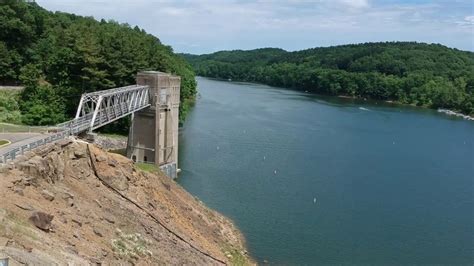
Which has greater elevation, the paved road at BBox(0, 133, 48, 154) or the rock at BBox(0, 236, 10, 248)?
the paved road at BBox(0, 133, 48, 154)

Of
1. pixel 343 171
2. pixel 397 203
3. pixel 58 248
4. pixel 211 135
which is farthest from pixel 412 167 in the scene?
pixel 58 248

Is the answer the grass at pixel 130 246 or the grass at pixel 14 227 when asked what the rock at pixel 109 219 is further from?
the grass at pixel 14 227

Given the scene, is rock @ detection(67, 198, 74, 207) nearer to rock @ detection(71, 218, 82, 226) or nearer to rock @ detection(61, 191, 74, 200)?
rock @ detection(61, 191, 74, 200)

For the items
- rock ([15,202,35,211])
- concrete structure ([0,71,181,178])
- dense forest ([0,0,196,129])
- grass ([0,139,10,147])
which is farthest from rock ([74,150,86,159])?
dense forest ([0,0,196,129])

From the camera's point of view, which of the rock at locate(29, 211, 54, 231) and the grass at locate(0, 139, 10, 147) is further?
the grass at locate(0, 139, 10, 147)

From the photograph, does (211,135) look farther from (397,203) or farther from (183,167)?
(397,203)

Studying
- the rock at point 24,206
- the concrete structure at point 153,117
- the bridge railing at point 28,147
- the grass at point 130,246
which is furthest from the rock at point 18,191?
the concrete structure at point 153,117

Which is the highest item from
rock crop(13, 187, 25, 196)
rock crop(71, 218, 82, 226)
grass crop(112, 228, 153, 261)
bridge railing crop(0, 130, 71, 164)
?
bridge railing crop(0, 130, 71, 164)
